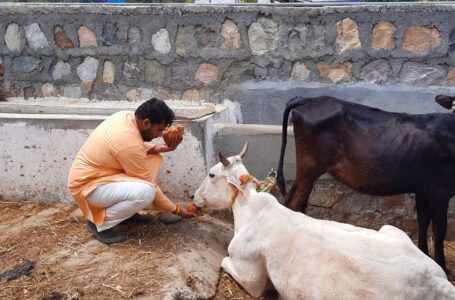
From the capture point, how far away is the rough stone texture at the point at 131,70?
21.3ft

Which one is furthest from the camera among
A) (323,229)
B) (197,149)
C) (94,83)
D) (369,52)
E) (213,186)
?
(94,83)

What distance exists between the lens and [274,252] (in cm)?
410

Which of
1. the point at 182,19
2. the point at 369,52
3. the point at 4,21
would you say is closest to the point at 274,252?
the point at 369,52

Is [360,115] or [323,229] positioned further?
[360,115]

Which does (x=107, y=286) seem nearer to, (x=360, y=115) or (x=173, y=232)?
(x=173, y=232)

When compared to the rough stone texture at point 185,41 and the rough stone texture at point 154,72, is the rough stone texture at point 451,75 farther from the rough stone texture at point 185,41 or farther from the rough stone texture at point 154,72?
the rough stone texture at point 154,72

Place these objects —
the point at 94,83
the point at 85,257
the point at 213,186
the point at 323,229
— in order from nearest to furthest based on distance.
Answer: the point at 323,229 < the point at 85,257 < the point at 213,186 < the point at 94,83

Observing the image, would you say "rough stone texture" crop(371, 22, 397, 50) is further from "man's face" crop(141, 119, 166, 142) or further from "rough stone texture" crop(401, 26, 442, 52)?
"man's face" crop(141, 119, 166, 142)

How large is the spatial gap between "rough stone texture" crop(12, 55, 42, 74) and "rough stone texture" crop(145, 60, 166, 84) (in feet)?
4.46

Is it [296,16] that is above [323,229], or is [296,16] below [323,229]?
above

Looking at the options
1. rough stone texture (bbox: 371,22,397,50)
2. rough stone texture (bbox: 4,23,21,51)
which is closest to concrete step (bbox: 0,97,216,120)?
rough stone texture (bbox: 4,23,21,51)

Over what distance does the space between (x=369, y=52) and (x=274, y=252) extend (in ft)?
8.92

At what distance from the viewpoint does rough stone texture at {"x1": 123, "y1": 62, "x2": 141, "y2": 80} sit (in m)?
6.49

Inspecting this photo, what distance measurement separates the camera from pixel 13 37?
265 inches
